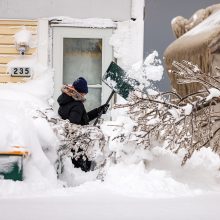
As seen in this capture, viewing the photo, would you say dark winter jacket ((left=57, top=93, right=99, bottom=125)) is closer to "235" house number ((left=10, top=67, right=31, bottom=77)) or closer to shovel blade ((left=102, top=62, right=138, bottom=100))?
shovel blade ((left=102, top=62, right=138, bottom=100))

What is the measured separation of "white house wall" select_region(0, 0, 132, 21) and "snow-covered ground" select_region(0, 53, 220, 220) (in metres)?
2.56

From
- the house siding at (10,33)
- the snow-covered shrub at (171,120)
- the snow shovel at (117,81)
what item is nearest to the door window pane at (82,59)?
the house siding at (10,33)

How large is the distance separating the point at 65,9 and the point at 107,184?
15.6 ft

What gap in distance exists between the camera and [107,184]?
479cm

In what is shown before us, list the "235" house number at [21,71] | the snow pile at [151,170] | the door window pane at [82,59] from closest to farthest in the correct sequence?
the snow pile at [151,170] → the "235" house number at [21,71] → the door window pane at [82,59]

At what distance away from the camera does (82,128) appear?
582 centimetres

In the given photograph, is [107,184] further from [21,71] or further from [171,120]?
[21,71]

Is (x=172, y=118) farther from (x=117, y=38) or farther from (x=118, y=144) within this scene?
(x=117, y=38)

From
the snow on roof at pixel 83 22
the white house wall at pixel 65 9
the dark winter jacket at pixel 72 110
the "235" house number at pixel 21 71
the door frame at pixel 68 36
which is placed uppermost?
the white house wall at pixel 65 9

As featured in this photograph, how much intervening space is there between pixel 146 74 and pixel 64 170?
2886 millimetres

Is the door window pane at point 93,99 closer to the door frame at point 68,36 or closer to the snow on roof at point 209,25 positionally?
the door frame at point 68,36

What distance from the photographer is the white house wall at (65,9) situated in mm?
8875

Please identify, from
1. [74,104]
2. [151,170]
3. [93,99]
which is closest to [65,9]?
[93,99]

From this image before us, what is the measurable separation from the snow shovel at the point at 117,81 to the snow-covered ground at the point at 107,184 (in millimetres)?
1392
